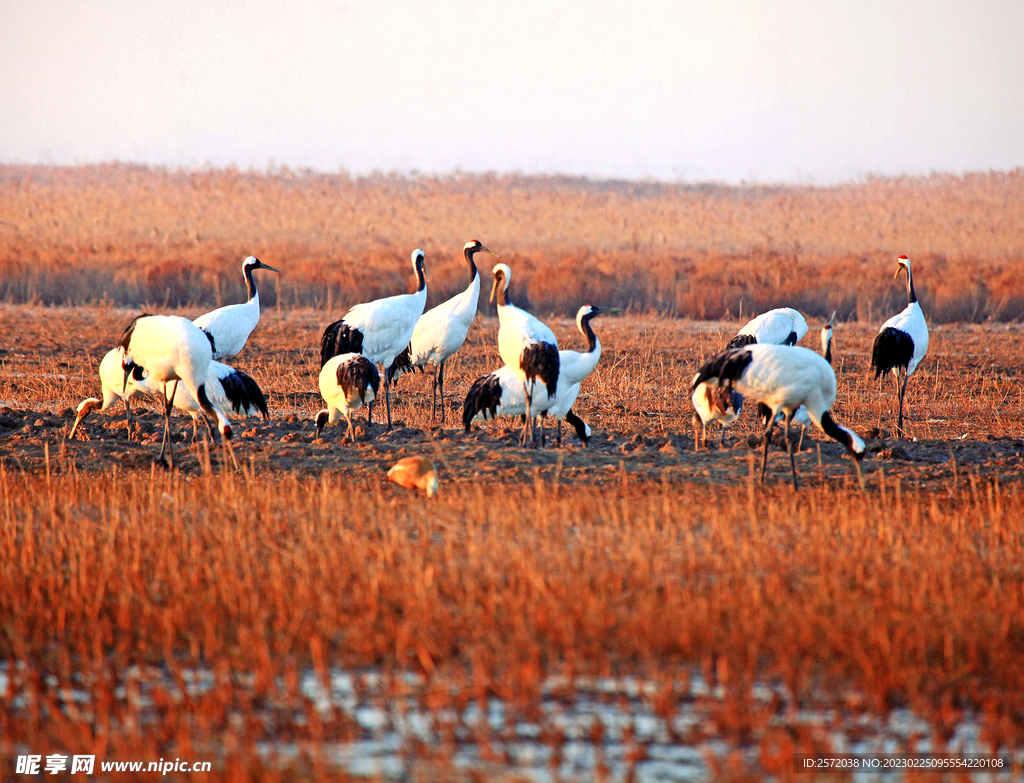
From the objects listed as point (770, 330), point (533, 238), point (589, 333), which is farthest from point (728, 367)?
point (533, 238)

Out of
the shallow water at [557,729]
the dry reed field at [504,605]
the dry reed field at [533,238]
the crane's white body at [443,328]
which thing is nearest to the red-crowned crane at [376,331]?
the crane's white body at [443,328]

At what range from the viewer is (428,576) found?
4977mm

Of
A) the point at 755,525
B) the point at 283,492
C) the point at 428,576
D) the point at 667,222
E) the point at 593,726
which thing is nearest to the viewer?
the point at 593,726

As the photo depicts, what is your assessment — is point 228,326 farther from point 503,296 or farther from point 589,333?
point 589,333

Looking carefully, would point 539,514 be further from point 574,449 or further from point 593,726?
point 593,726

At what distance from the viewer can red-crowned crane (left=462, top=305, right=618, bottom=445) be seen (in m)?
8.88

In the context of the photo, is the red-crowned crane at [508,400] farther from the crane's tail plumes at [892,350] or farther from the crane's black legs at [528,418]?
the crane's tail plumes at [892,350]

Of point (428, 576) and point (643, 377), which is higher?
point (643, 377)

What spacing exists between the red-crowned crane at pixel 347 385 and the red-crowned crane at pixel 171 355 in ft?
3.51

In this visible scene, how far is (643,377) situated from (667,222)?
2420cm

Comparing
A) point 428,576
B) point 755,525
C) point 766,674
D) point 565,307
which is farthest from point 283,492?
point 565,307

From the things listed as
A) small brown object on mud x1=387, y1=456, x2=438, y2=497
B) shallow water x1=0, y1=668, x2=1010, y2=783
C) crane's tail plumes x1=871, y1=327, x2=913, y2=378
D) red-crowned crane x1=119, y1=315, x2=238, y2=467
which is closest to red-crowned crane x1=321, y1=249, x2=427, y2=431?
red-crowned crane x1=119, y1=315, x2=238, y2=467

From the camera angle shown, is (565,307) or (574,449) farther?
(565,307)

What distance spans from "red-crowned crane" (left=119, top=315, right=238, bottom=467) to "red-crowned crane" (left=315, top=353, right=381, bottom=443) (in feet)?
3.51
